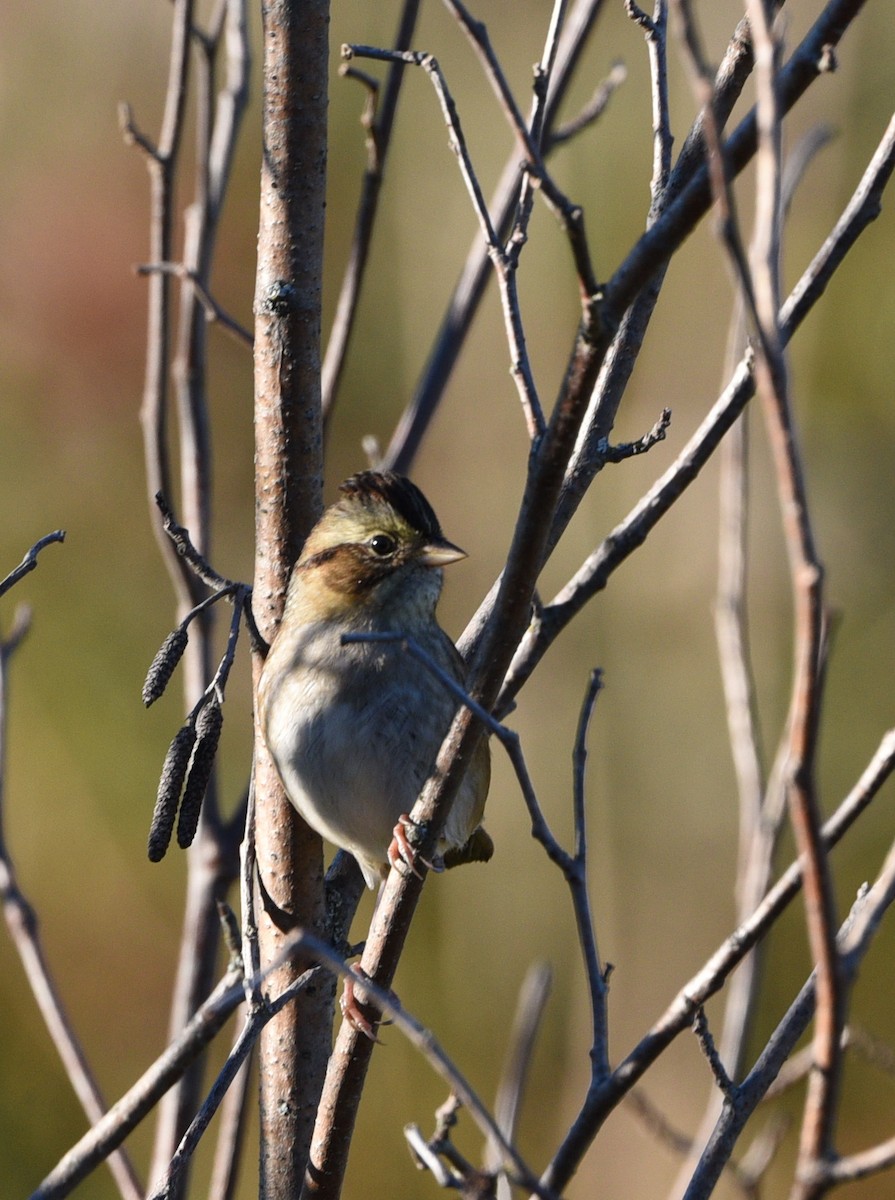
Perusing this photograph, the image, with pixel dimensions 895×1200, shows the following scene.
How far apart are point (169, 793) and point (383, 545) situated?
3.09 ft

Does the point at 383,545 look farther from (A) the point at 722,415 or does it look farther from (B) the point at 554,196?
(B) the point at 554,196

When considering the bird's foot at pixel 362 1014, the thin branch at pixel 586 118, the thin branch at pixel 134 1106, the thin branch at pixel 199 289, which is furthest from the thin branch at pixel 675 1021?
the thin branch at pixel 586 118

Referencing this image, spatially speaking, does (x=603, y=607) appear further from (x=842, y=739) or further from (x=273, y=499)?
(x=273, y=499)

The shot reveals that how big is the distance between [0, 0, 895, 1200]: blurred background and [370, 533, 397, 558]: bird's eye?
2.21 meters

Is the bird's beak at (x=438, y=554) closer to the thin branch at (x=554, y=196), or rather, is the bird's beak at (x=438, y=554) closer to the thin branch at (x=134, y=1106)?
the thin branch at (x=134, y=1106)

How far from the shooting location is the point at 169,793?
1.73 meters

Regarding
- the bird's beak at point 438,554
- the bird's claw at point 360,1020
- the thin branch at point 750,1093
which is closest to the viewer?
the thin branch at point 750,1093

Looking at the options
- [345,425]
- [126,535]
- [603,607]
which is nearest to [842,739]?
[603,607]

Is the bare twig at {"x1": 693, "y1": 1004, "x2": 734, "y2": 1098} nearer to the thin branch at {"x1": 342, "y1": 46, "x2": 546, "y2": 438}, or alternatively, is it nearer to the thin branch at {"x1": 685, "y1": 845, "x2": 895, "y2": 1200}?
the thin branch at {"x1": 685, "y1": 845, "x2": 895, "y2": 1200}

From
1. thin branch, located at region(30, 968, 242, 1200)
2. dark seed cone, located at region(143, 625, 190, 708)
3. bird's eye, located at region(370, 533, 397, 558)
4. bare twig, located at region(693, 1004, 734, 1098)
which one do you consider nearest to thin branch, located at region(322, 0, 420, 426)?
bird's eye, located at region(370, 533, 397, 558)

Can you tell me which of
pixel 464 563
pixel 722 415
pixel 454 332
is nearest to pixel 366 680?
pixel 454 332

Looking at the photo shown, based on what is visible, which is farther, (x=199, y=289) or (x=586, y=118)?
(x=586, y=118)

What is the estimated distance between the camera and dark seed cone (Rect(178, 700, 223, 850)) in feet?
5.67

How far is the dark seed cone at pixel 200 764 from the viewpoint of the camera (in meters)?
1.73
